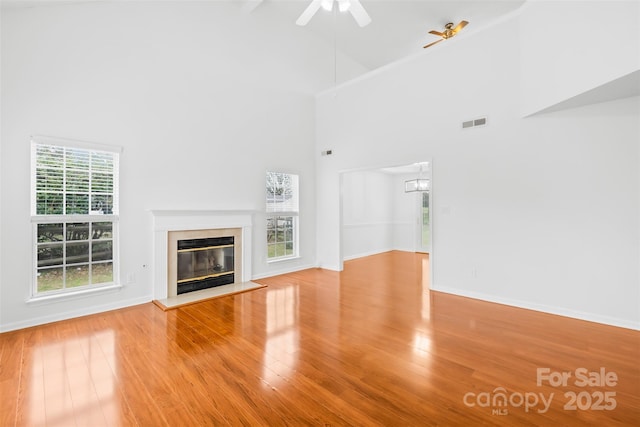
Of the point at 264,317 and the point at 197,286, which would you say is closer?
the point at 264,317

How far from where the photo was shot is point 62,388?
2207 mm

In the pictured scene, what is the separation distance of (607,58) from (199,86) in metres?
5.28

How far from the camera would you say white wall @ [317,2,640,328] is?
334 centimetres

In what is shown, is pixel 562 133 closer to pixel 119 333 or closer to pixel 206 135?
pixel 206 135

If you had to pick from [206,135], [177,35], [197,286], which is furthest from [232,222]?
[177,35]

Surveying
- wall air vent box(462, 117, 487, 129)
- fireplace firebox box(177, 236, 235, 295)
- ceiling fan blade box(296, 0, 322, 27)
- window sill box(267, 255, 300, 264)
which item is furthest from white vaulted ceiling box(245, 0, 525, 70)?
window sill box(267, 255, 300, 264)

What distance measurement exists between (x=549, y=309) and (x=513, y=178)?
5.88 feet

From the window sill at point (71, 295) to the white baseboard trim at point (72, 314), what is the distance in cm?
18

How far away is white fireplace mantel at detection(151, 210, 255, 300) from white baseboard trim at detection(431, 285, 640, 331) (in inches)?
147

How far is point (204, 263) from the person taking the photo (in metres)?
4.87

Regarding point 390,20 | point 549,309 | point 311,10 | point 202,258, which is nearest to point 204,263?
point 202,258

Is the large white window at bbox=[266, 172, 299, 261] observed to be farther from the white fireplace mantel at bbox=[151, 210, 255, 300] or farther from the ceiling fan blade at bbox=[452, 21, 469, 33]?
the ceiling fan blade at bbox=[452, 21, 469, 33]

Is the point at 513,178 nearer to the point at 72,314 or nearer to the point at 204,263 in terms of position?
the point at 204,263

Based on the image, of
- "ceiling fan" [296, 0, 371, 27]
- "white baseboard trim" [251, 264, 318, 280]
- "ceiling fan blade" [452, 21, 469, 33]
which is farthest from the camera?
"white baseboard trim" [251, 264, 318, 280]
